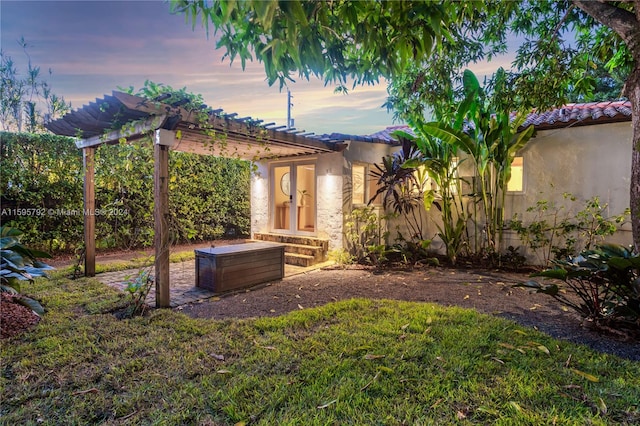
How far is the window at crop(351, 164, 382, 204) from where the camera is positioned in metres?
8.50

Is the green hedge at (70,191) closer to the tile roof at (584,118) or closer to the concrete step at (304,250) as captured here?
the concrete step at (304,250)

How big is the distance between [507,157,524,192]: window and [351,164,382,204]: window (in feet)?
10.5

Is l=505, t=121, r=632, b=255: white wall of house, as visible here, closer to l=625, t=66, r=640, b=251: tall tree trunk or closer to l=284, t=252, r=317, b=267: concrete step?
l=625, t=66, r=640, b=251: tall tree trunk

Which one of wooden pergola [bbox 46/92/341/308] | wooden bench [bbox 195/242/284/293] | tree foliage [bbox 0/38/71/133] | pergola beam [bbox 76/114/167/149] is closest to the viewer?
wooden pergola [bbox 46/92/341/308]

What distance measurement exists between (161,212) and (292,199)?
443cm

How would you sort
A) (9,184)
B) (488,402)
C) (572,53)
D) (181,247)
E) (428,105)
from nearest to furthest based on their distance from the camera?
(488,402)
(572,53)
(428,105)
(9,184)
(181,247)

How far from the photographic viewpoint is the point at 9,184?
7.19 m

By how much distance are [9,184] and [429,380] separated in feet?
29.9

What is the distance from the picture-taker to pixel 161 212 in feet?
14.8

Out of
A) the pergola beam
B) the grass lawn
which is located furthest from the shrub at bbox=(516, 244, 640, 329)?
the pergola beam

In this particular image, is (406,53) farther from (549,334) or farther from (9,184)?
(9,184)

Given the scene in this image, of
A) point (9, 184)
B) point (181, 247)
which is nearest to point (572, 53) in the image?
point (181, 247)

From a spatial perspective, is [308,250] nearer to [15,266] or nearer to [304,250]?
[304,250]

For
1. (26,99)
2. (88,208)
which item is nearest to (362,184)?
(88,208)
